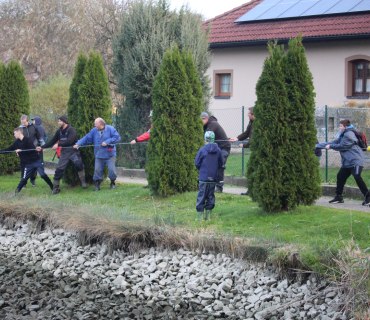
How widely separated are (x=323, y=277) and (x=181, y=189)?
27.7ft

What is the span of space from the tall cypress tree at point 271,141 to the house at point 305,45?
1044cm

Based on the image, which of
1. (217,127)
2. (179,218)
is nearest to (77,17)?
(217,127)

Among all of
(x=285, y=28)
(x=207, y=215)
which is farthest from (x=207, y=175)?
(x=285, y=28)

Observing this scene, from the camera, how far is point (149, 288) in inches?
516

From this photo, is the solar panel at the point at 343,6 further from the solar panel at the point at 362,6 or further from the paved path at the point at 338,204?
the paved path at the point at 338,204

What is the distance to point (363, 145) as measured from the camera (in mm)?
17172

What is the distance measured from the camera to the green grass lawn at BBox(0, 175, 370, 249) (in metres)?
12.8

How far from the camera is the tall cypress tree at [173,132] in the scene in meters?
18.8

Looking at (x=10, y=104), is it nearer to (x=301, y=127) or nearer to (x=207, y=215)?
(x=207, y=215)

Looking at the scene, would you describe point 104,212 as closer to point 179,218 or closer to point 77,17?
point 179,218

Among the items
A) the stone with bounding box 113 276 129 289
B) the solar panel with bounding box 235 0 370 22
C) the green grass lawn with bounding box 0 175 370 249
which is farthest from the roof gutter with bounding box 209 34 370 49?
the stone with bounding box 113 276 129 289

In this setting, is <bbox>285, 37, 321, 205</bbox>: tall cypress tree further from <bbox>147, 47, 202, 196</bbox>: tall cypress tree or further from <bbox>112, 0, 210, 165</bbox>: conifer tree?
<bbox>112, 0, 210, 165</bbox>: conifer tree

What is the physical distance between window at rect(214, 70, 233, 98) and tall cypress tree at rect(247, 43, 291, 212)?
1604cm

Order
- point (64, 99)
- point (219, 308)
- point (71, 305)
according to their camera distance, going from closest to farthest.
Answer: point (219, 308)
point (71, 305)
point (64, 99)
